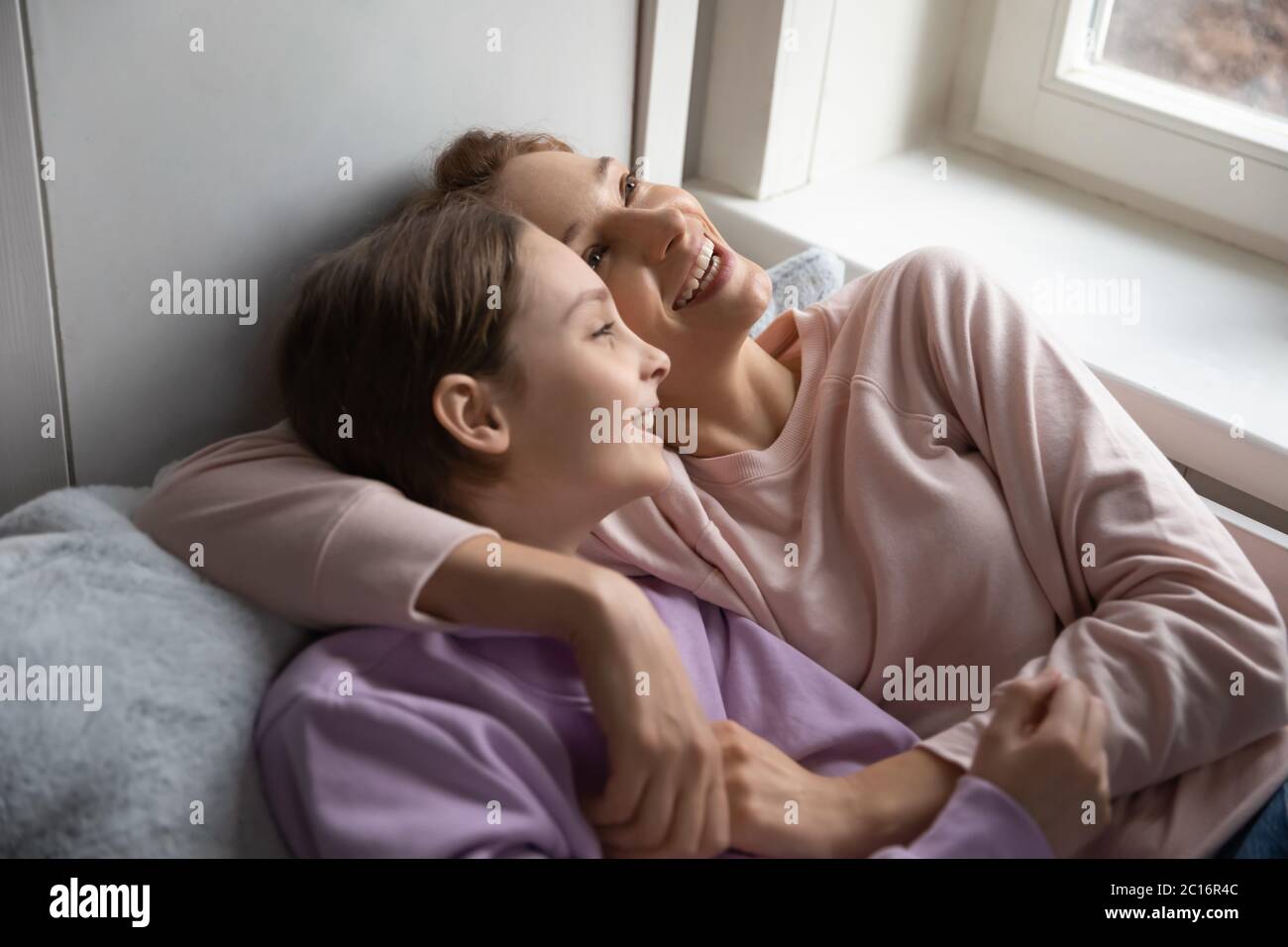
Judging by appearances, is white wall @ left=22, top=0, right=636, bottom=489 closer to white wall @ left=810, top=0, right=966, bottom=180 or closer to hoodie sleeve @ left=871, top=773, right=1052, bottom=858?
white wall @ left=810, top=0, right=966, bottom=180

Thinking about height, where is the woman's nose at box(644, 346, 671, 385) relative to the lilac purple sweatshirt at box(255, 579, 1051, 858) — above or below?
above

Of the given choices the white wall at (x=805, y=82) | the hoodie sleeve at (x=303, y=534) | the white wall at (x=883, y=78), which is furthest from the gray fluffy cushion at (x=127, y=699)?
the white wall at (x=883, y=78)

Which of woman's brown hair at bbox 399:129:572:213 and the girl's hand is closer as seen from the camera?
the girl's hand

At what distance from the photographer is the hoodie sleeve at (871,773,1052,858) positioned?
82 cm

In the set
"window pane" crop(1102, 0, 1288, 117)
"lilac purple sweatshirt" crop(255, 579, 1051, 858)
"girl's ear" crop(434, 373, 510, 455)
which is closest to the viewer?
"lilac purple sweatshirt" crop(255, 579, 1051, 858)

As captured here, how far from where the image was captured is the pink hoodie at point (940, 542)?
870 mm

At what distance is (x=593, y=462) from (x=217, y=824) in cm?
34

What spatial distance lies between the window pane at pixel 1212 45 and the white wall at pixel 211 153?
0.81 metres

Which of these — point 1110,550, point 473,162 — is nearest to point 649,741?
point 1110,550

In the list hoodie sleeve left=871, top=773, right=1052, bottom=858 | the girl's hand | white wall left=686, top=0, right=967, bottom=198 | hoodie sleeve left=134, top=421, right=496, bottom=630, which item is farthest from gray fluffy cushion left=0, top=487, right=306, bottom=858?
white wall left=686, top=0, right=967, bottom=198

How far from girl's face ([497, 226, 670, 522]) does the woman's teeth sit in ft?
0.56
